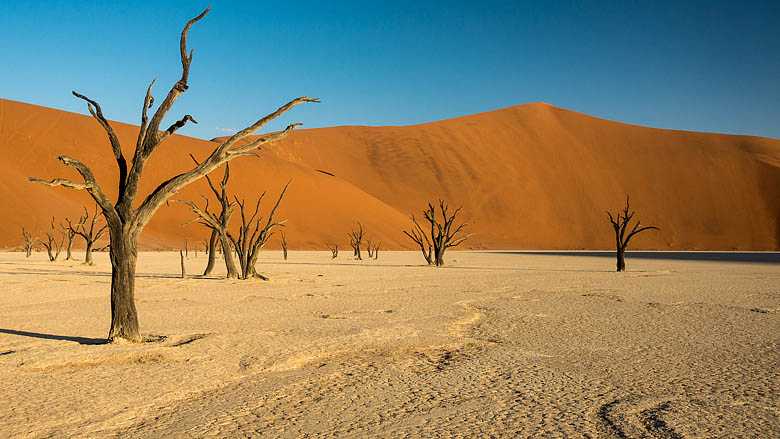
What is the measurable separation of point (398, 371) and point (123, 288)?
3250 mm

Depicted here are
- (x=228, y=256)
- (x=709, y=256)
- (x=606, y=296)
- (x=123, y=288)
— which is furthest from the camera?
(x=709, y=256)

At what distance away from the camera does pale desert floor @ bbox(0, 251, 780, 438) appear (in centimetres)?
352

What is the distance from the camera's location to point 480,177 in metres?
81.6

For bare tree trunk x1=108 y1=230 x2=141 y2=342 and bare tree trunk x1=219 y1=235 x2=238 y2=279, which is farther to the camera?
bare tree trunk x1=219 y1=235 x2=238 y2=279

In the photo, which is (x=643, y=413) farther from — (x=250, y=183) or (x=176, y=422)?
(x=250, y=183)

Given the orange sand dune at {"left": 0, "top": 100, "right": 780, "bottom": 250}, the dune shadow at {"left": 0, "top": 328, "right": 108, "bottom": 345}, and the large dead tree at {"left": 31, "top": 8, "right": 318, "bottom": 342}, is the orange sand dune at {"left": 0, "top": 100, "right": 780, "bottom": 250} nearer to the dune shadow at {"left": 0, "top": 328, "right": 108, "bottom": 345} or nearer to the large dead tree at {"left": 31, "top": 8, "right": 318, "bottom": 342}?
the dune shadow at {"left": 0, "top": 328, "right": 108, "bottom": 345}

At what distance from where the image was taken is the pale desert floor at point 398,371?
3.52 meters

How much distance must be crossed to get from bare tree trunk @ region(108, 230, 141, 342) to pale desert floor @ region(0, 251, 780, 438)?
0.25 meters

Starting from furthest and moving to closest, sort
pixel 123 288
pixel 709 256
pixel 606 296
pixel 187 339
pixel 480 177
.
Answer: pixel 480 177
pixel 709 256
pixel 606 296
pixel 187 339
pixel 123 288

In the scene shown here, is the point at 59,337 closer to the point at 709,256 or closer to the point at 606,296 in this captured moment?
the point at 606,296

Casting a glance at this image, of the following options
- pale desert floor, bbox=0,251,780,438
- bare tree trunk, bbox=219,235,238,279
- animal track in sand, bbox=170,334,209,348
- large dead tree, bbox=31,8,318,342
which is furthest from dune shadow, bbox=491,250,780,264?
large dead tree, bbox=31,8,318,342

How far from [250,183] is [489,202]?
3117 centimetres

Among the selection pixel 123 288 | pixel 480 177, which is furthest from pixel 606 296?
pixel 480 177

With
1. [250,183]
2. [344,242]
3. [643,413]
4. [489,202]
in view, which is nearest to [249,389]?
[643,413]
